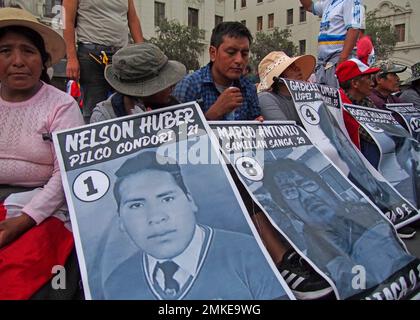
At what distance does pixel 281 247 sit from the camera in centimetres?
210

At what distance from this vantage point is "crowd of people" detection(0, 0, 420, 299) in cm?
200

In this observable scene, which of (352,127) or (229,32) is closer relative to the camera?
(229,32)

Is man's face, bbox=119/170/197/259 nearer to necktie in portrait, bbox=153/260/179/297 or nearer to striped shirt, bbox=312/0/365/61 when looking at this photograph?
necktie in portrait, bbox=153/260/179/297

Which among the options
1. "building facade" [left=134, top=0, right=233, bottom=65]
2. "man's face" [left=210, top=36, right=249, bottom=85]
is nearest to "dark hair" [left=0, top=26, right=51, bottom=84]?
"man's face" [left=210, top=36, right=249, bottom=85]

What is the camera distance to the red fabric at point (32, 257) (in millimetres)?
1849

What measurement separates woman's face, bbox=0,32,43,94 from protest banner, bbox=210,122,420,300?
0.98 metres

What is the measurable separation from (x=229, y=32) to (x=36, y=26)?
4.37 feet

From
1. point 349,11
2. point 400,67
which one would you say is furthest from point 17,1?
point 400,67

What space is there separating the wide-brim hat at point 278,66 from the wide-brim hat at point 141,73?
146 cm

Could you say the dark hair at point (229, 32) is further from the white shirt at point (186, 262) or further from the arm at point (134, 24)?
the white shirt at point (186, 262)

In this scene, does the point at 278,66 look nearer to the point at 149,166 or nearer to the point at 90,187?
the point at 149,166

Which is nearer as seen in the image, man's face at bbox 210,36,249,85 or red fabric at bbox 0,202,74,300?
red fabric at bbox 0,202,74,300

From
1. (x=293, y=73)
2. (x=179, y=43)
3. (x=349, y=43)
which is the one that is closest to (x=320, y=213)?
(x=293, y=73)

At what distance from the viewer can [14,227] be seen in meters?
2.01
